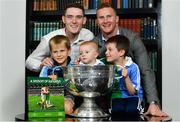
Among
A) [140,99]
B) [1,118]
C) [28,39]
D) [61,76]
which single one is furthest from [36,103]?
[1,118]

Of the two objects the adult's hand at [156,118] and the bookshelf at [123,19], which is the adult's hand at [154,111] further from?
the bookshelf at [123,19]

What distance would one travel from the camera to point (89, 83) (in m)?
1.16

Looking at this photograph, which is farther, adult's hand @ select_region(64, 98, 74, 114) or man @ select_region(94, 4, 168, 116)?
man @ select_region(94, 4, 168, 116)

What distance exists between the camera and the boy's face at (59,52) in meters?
1.37

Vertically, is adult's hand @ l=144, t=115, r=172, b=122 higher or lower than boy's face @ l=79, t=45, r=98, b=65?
lower

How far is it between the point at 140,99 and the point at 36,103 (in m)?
0.48

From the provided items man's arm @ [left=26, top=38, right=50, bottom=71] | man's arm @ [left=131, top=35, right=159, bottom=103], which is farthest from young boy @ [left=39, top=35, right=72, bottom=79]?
man's arm @ [left=131, top=35, right=159, bottom=103]

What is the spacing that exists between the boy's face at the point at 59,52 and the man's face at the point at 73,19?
0.16 meters

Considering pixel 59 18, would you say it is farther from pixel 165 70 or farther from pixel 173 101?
pixel 173 101

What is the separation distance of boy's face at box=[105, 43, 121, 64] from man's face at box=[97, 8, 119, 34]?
0.54 ft

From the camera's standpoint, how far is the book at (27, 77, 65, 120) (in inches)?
47.1

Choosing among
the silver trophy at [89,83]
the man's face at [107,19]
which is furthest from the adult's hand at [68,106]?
the man's face at [107,19]

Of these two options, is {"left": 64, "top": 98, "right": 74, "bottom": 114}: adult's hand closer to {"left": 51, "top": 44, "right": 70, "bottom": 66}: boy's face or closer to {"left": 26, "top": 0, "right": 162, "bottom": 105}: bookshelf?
{"left": 51, "top": 44, "right": 70, "bottom": 66}: boy's face

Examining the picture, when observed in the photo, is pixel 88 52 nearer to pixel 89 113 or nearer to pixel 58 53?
pixel 58 53
